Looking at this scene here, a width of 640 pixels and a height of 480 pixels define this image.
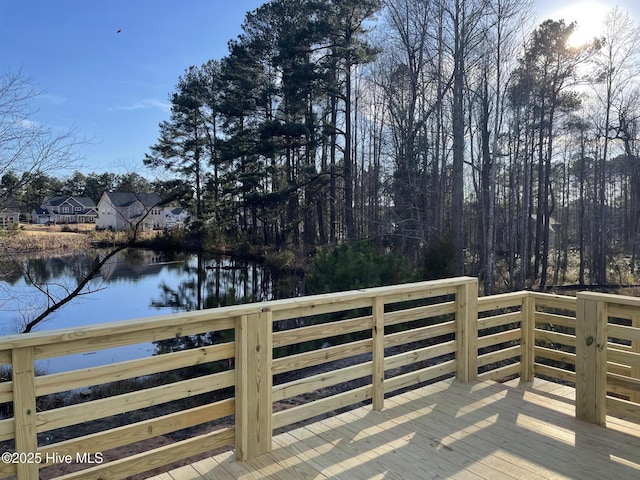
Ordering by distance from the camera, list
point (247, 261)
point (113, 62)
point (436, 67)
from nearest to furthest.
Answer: point (113, 62) < point (436, 67) < point (247, 261)

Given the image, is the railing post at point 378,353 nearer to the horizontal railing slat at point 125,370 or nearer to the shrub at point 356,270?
the horizontal railing slat at point 125,370


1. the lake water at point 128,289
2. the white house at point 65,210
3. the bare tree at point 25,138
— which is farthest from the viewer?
the white house at point 65,210

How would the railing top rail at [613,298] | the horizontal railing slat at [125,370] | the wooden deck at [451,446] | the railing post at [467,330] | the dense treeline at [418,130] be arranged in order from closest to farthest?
1. the horizontal railing slat at [125,370]
2. the wooden deck at [451,446]
3. the railing top rail at [613,298]
4. the railing post at [467,330]
5. the dense treeline at [418,130]

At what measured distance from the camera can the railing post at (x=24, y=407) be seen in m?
1.59

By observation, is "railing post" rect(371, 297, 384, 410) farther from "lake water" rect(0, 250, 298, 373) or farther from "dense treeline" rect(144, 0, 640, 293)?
"dense treeline" rect(144, 0, 640, 293)

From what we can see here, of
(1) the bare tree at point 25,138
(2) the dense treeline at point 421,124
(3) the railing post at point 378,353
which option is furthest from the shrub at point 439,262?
(1) the bare tree at point 25,138

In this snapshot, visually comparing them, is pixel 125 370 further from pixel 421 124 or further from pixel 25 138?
pixel 421 124

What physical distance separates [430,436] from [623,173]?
21.6 metres

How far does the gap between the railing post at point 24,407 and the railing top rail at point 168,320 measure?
0.17ft

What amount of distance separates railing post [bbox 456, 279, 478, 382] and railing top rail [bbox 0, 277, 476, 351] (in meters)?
0.58

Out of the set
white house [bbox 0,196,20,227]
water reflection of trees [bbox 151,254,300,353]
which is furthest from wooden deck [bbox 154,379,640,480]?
white house [bbox 0,196,20,227]

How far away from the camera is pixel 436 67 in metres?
12.9

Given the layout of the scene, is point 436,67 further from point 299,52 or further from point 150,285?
point 150,285

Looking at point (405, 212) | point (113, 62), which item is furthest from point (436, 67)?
point (113, 62)
